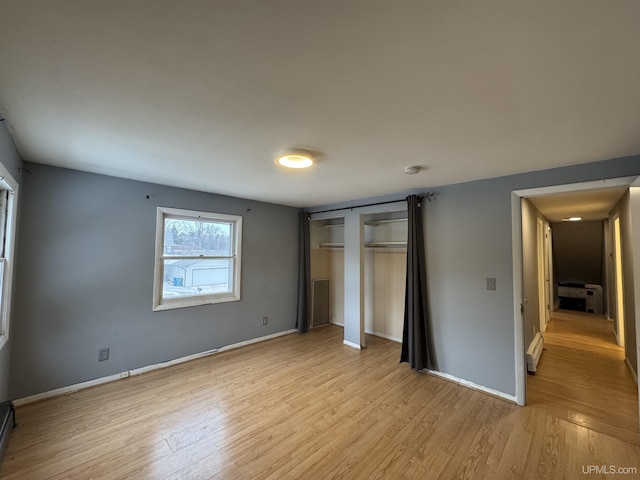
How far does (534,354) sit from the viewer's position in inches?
129

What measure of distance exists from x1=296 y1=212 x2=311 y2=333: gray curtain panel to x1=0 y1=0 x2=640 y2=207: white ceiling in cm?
253

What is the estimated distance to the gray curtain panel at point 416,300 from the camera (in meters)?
3.18

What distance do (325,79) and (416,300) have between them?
2.74m

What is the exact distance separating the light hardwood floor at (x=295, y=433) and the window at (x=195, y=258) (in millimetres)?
1007

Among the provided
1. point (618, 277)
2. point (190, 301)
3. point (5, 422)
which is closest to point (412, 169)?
point (190, 301)

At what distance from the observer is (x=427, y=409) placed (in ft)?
8.01

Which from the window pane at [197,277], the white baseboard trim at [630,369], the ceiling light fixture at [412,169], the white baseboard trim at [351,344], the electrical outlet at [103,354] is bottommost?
the white baseboard trim at [351,344]

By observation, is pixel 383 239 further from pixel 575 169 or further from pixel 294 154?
pixel 294 154

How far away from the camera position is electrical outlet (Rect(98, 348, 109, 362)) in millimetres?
2823

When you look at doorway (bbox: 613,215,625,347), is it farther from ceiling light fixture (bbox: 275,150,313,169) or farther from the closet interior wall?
ceiling light fixture (bbox: 275,150,313,169)

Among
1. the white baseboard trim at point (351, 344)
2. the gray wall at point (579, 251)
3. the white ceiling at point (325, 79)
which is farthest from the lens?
the gray wall at point (579, 251)

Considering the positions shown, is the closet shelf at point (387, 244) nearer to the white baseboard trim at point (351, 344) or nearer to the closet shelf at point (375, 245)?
the closet shelf at point (375, 245)

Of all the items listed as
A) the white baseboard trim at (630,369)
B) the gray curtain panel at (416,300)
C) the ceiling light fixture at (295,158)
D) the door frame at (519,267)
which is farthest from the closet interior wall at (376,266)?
the white baseboard trim at (630,369)

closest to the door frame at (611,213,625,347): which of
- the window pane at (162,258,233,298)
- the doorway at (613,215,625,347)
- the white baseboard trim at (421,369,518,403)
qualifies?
the doorway at (613,215,625,347)
